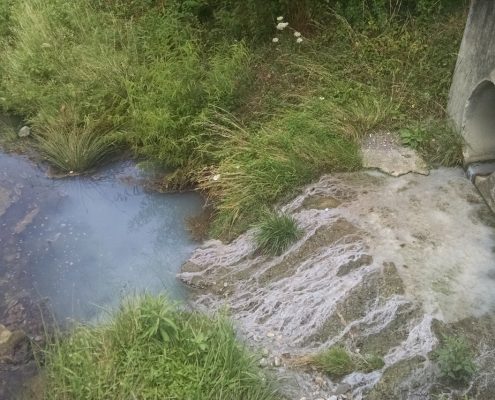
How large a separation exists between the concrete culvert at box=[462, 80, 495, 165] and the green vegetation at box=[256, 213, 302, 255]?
2196 millimetres

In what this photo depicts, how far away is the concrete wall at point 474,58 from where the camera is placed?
5.77 meters

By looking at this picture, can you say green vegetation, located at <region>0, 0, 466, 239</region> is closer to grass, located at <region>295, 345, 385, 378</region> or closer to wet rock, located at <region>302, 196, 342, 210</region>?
wet rock, located at <region>302, 196, 342, 210</region>

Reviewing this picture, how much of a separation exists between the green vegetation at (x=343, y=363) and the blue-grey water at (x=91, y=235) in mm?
1763

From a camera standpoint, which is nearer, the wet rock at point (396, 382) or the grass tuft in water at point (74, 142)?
the wet rock at point (396, 382)

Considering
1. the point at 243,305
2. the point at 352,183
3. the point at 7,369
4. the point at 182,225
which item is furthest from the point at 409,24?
the point at 7,369

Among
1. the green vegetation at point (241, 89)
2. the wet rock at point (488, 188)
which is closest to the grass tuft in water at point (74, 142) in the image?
the green vegetation at point (241, 89)

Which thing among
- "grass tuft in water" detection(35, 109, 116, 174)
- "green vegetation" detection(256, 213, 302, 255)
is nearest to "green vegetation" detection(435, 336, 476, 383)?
"green vegetation" detection(256, 213, 302, 255)

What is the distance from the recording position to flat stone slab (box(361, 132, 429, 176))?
648cm

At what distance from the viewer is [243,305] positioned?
→ 5.45 meters

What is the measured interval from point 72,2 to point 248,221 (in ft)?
17.3

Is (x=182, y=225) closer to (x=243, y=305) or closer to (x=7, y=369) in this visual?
(x=243, y=305)

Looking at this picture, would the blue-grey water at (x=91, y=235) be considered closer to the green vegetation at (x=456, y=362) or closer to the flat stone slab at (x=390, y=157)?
the flat stone slab at (x=390, y=157)

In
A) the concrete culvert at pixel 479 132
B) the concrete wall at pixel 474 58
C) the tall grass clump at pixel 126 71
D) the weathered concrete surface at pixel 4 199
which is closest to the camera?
the concrete wall at pixel 474 58

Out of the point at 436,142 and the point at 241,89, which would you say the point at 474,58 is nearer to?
the point at 436,142
